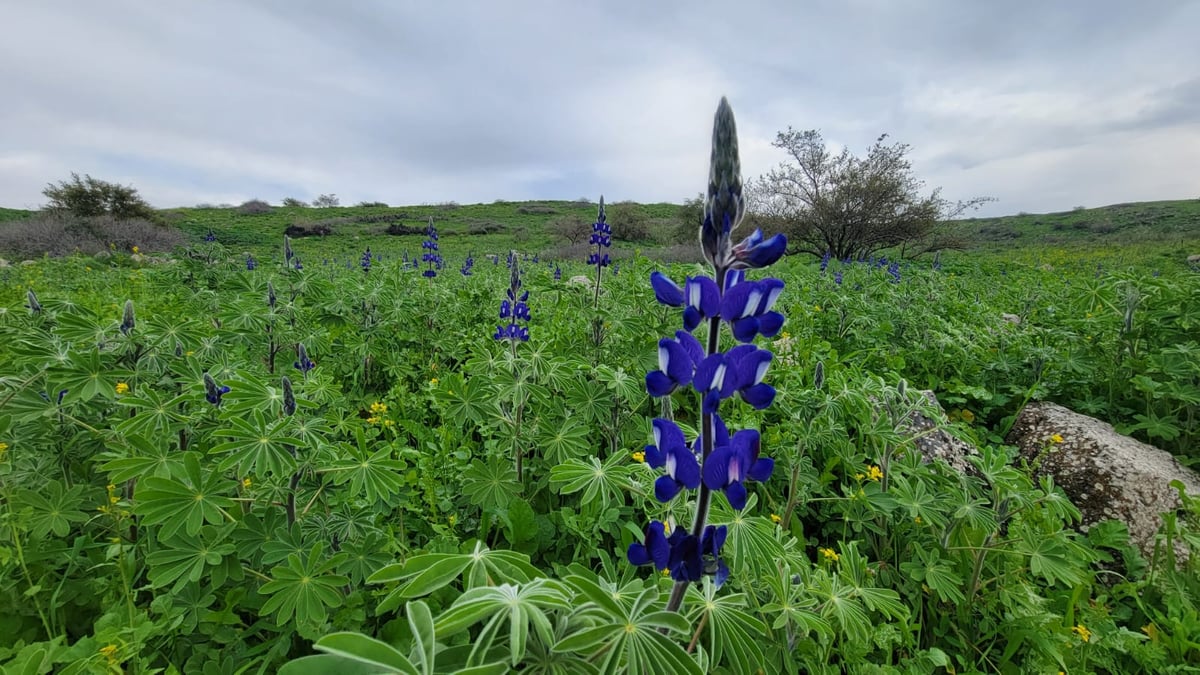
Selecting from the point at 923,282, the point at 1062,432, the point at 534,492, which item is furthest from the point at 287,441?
the point at 923,282

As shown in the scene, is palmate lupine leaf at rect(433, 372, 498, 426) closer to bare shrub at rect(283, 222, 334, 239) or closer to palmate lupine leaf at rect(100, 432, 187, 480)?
palmate lupine leaf at rect(100, 432, 187, 480)

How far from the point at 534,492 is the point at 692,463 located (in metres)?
1.71

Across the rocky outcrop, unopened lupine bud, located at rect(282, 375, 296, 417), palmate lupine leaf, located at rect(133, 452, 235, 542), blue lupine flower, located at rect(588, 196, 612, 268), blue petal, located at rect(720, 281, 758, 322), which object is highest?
blue lupine flower, located at rect(588, 196, 612, 268)

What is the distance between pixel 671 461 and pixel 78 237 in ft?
86.2

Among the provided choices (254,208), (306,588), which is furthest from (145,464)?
(254,208)

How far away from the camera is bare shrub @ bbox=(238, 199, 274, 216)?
48.6 metres

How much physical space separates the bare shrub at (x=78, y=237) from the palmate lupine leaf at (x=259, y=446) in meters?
19.8

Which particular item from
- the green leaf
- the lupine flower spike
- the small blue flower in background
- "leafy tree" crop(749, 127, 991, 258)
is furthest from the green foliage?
"leafy tree" crop(749, 127, 991, 258)

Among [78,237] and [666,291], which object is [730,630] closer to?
[666,291]

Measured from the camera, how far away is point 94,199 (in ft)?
93.3

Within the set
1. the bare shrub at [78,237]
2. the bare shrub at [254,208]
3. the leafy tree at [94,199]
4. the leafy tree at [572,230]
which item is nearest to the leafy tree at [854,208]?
the leafy tree at [572,230]

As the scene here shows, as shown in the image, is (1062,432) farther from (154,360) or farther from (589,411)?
(154,360)

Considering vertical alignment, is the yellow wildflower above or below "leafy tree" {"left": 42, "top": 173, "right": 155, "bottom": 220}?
below

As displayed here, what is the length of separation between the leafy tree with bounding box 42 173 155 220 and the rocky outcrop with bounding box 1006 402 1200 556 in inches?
1531
